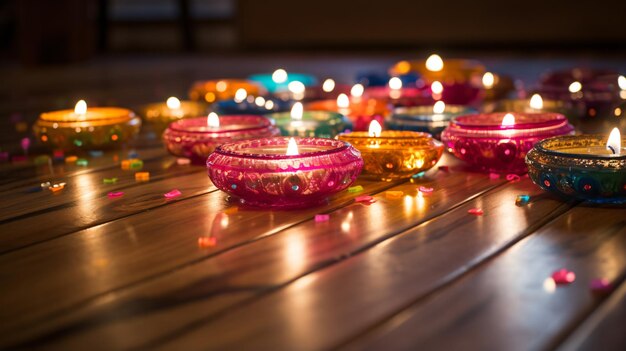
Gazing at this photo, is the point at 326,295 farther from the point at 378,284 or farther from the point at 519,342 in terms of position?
the point at 519,342

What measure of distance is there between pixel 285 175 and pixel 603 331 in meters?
0.64

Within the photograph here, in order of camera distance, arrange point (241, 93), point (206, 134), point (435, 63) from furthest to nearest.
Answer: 1. point (435, 63)
2. point (241, 93)
3. point (206, 134)

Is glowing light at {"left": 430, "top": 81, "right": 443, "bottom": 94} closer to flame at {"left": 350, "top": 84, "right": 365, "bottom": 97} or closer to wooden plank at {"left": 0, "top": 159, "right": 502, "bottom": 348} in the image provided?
flame at {"left": 350, "top": 84, "right": 365, "bottom": 97}

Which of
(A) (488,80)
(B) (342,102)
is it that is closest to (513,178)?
(B) (342,102)

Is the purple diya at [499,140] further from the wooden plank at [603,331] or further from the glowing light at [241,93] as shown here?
the glowing light at [241,93]

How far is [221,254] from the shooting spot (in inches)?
46.6

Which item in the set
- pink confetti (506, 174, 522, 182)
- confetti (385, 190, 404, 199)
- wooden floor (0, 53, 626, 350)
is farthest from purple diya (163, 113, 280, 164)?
pink confetti (506, 174, 522, 182)

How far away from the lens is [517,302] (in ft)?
3.16

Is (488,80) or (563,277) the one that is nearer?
(563,277)

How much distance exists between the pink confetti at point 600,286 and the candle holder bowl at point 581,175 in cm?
36

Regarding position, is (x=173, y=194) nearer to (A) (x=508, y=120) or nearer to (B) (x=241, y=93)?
(A) (x=508, y=120)

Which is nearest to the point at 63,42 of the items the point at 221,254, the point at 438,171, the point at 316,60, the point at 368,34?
the point at 316,60

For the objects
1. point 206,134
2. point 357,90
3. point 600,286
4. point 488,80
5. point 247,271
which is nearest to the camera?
point 600,286

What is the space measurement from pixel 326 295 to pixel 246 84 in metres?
2.07
